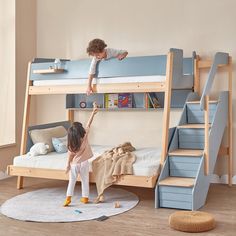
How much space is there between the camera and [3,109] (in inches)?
227

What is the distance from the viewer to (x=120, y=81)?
432 centimetres

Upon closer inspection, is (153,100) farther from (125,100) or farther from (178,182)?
(178,182)

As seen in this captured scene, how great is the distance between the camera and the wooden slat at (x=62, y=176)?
3871 millimetres

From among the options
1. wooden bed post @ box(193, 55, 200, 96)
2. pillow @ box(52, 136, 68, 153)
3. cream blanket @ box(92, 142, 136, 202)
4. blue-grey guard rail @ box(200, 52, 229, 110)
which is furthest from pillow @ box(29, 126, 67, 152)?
blue-grey guard rail @ box(200, 52, 229, 110)

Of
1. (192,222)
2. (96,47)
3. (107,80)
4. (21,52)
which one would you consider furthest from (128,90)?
(21,52)

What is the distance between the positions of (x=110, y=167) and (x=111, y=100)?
64.3 inches

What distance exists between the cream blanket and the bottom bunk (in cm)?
5

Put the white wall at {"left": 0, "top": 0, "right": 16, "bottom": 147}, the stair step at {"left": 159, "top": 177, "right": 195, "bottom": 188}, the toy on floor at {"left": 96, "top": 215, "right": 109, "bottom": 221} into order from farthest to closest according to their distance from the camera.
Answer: the white wall at {"left": 0, "top": 0, "right": 16, "bottom": 147} → the stair step at {"left": 159, "top": 177, "right": 195, "bottom": 188} → the toy on floor at {"left": 96, "top": 215, "right": 109, "bottom": 221}

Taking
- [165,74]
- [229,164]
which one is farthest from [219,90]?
[165,74]

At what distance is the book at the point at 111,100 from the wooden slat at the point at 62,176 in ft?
5.09

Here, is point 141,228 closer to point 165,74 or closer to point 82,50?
point 165,74

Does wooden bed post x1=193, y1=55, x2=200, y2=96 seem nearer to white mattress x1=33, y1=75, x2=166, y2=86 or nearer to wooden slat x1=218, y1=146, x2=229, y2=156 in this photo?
wooden slat x1=218, y1=146, x2=229, y2=156

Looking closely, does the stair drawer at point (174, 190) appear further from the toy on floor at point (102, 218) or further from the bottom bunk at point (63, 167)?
the toy on floor at point (102, 218)

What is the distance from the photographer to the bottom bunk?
12.8ft
